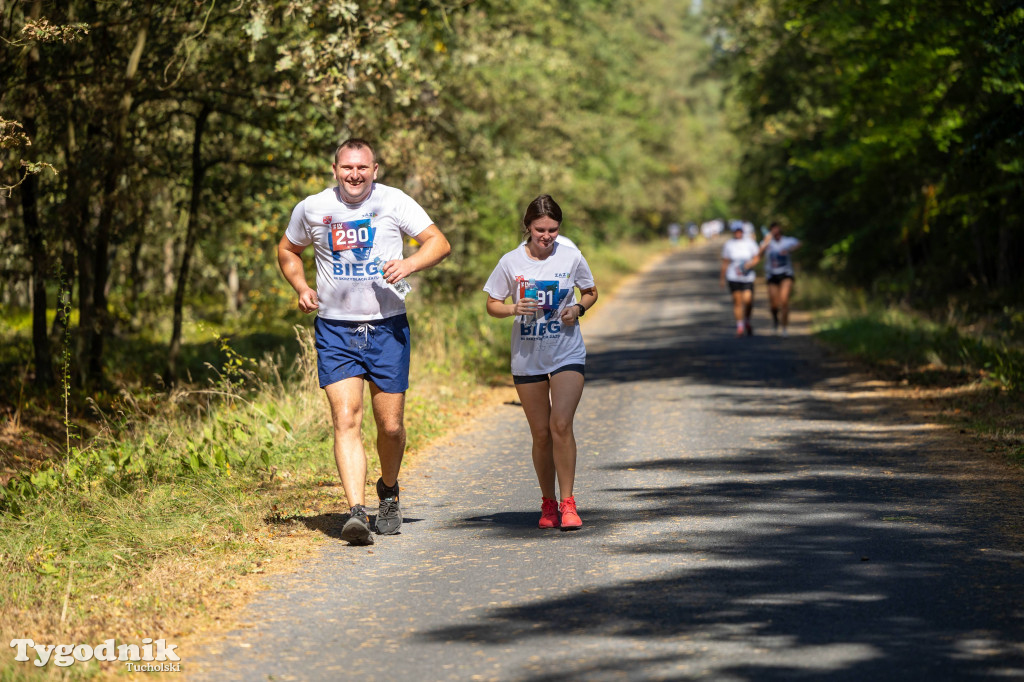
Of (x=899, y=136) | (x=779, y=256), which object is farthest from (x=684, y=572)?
(x=779, y=256)

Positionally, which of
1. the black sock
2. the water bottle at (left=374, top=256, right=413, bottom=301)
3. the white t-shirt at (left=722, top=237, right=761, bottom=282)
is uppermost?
the white t-shirt at (left=722, top=237, right=761, bottom=282)

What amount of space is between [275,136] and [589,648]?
40.8ft

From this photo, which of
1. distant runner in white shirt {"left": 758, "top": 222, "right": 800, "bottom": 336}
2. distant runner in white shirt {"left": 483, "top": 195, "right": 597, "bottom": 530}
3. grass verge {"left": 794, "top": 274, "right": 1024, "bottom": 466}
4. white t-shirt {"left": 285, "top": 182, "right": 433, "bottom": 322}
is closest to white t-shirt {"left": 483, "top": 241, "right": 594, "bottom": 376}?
distant runner in white shirt {"left": 483, "top": 195, "right": 597, "bottom": 530}

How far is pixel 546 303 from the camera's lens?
7.23 meters

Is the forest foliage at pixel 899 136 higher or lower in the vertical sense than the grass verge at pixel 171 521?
higher

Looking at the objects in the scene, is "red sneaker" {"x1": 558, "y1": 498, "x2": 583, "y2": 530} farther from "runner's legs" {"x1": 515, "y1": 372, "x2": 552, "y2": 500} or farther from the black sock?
the black sock

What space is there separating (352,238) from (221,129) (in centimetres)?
1115

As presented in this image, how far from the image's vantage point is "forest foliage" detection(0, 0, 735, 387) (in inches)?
495

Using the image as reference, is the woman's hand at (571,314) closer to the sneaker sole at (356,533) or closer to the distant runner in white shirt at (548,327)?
the distant runner in white shirt at (548,327)

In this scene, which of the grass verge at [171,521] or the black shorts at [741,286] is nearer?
the grass verge at [171,521]

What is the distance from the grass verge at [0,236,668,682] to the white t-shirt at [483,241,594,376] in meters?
1.75

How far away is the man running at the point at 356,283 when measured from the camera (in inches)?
281

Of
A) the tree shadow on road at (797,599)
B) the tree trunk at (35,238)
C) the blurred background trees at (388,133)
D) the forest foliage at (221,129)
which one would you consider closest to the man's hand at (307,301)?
the tree shadow on road at (797,599)

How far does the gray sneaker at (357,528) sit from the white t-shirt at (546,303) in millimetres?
1286
